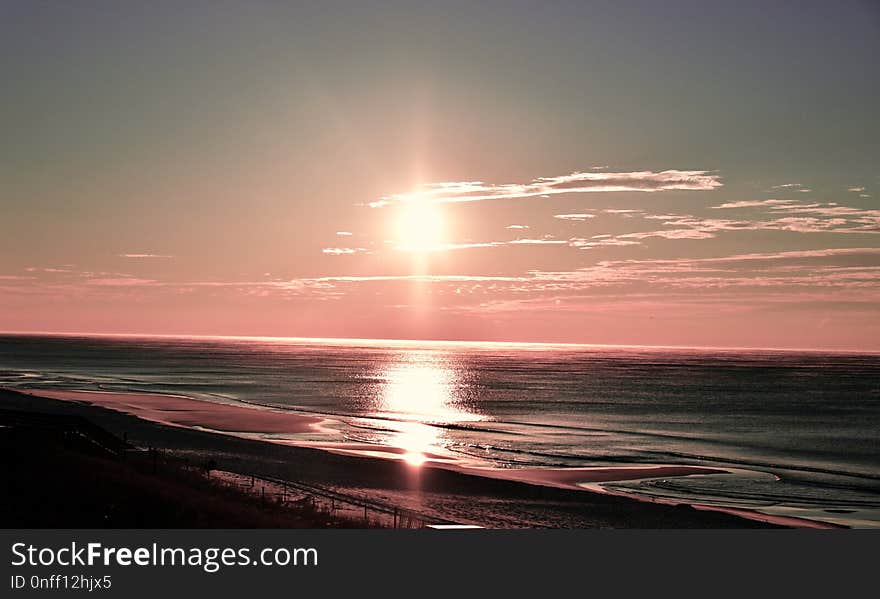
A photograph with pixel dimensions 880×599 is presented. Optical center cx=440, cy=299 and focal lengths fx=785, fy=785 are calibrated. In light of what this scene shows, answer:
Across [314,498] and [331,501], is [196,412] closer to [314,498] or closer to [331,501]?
[314,498]

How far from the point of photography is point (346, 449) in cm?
6412

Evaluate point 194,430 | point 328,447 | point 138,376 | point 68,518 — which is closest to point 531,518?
point 68,518

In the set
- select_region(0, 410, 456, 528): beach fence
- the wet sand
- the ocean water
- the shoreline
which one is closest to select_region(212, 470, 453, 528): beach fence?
select_region(0, 410, 456, 528): beach fence

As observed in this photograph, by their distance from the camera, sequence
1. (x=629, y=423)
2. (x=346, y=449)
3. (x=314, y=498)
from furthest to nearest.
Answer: (x=629, y=423) → (x=346, y=449) → (x=314, y=498)

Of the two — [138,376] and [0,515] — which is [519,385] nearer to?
[138,376]

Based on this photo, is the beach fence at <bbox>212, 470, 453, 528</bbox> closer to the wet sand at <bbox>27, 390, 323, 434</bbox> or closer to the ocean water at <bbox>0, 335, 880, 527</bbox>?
the ocean water at <bbox>0, 335, 880, 527</bbox>

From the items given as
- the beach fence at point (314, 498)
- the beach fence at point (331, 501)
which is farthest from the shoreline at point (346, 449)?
the beach fence at point (314, 498)

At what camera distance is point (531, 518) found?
3934cm

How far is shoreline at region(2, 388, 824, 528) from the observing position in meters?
46.7

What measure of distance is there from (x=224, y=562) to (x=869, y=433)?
82.2 metres

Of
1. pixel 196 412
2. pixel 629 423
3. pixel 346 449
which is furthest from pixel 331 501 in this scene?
pixel 629 423

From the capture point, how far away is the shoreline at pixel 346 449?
4666cm

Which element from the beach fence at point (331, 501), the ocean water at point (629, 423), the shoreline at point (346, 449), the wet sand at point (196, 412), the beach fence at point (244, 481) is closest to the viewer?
the beach fence at point (331, 501)

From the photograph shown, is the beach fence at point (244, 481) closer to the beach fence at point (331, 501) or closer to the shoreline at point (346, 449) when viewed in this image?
the beach fence at point (331, 501)
